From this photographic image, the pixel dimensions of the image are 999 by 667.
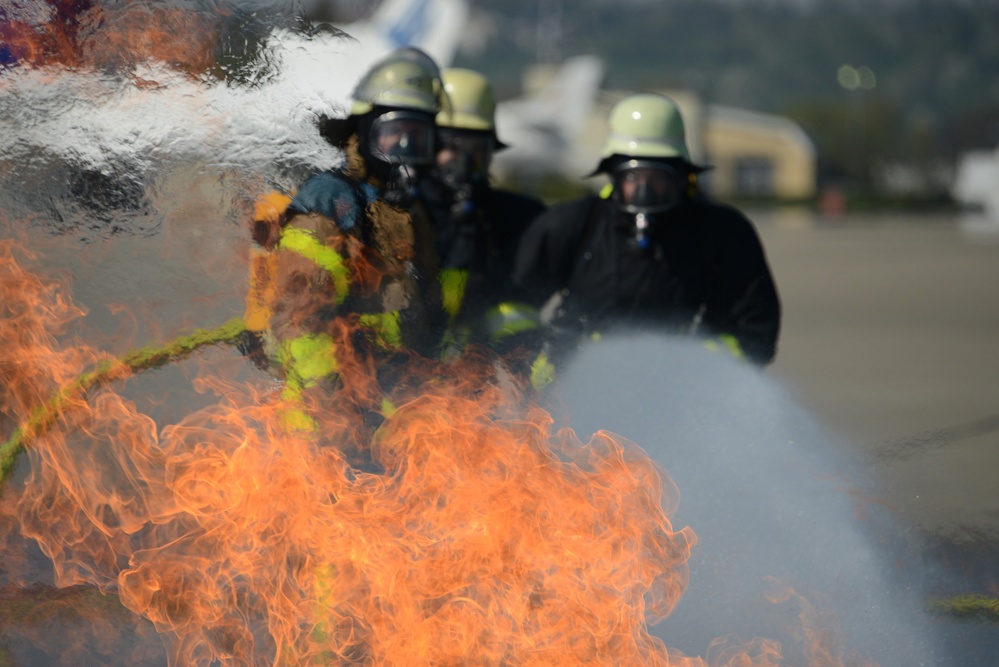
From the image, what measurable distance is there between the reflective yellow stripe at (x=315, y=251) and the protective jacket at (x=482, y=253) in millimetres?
408

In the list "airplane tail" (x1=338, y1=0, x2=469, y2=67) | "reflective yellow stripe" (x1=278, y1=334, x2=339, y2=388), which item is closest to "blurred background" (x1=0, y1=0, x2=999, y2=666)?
"reflective yellow stripe" (x1=278, y1=334, x2=339, y2=388)

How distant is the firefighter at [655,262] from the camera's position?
4.66m

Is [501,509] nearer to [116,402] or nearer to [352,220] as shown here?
[352,220]

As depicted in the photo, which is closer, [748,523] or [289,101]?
[289,101]

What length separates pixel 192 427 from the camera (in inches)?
143

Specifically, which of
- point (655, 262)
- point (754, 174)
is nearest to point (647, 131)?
point (655, 262)

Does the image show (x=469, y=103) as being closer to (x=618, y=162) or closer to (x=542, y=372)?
(x=618, y=162)

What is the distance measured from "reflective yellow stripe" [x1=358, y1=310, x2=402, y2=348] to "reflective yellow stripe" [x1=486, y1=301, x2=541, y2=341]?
0.43 metres

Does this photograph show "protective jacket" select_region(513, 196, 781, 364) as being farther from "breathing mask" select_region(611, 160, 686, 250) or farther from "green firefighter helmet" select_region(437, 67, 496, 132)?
"green firefighter helmet" select_region(437, 67, 496, 132)

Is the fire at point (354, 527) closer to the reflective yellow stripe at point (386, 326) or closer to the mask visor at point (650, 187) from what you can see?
the reflective yellow stripe at point (386, 326)

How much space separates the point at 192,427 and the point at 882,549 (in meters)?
2.34

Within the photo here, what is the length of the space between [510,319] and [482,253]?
0.92m

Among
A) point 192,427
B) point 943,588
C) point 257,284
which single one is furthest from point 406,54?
point 943,588

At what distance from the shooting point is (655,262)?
15.4 feet
